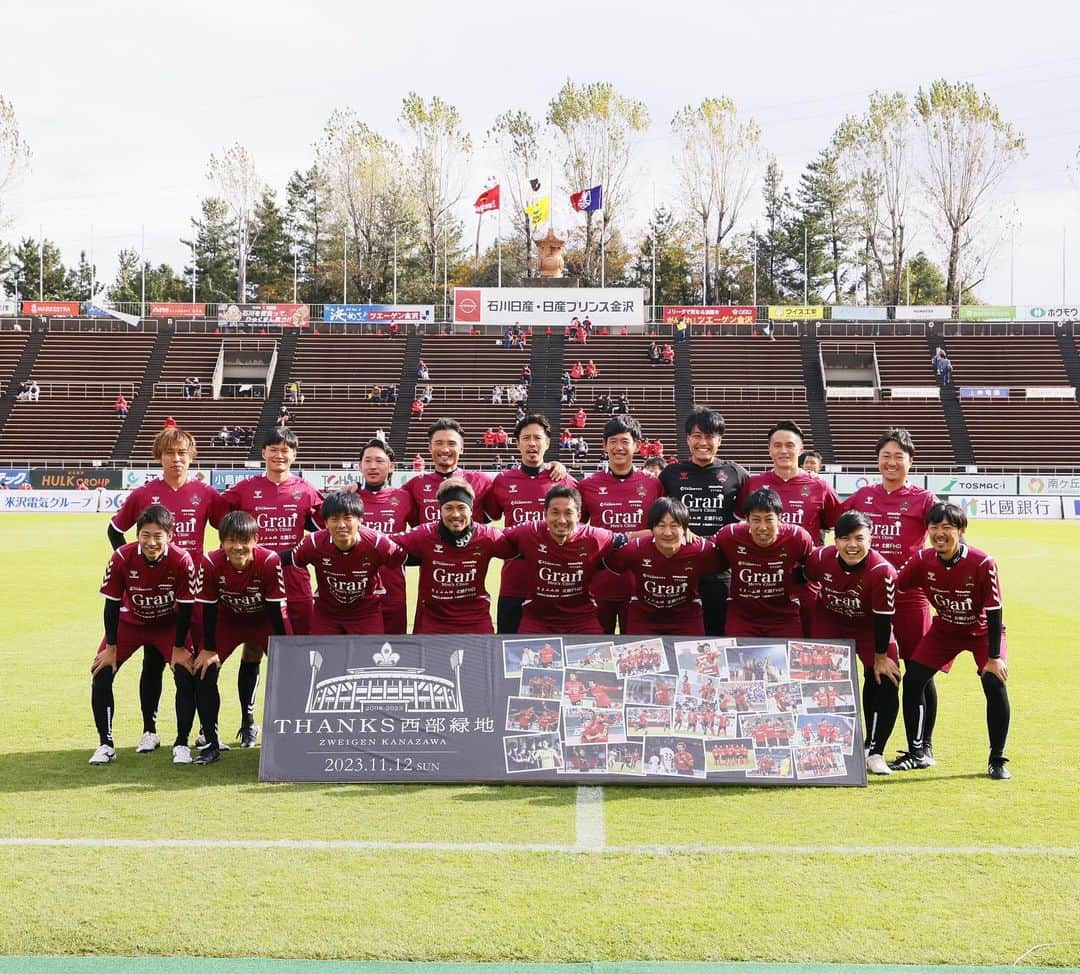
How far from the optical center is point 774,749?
6613mm

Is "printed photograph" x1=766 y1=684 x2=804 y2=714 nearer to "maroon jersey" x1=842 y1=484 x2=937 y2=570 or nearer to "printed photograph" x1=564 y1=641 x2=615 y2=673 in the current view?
"printed photograph" x1=564 y1=641 x2=615 y2=673

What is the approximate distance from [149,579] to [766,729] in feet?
13.6

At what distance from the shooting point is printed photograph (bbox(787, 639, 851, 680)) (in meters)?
6.75

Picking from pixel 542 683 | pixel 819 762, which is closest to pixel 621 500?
pixel 542 683

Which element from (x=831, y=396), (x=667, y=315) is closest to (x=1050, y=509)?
(x=831, y=396)

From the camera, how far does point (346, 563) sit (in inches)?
287

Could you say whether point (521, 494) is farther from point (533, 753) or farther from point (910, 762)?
point (910, 762)

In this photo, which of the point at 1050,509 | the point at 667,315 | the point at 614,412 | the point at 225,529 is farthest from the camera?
the point at 667,315

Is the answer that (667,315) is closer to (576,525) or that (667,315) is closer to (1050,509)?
(1050,509)

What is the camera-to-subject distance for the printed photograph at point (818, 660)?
675 cm

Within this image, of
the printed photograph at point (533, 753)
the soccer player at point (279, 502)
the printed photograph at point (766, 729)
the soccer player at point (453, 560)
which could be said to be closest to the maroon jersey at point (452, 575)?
the soccer player at point (453, 560)

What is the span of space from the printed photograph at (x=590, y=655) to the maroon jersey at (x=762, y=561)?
113cm

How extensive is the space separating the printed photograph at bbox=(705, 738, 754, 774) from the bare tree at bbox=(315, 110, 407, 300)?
6055 centimetres

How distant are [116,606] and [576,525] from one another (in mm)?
3126
